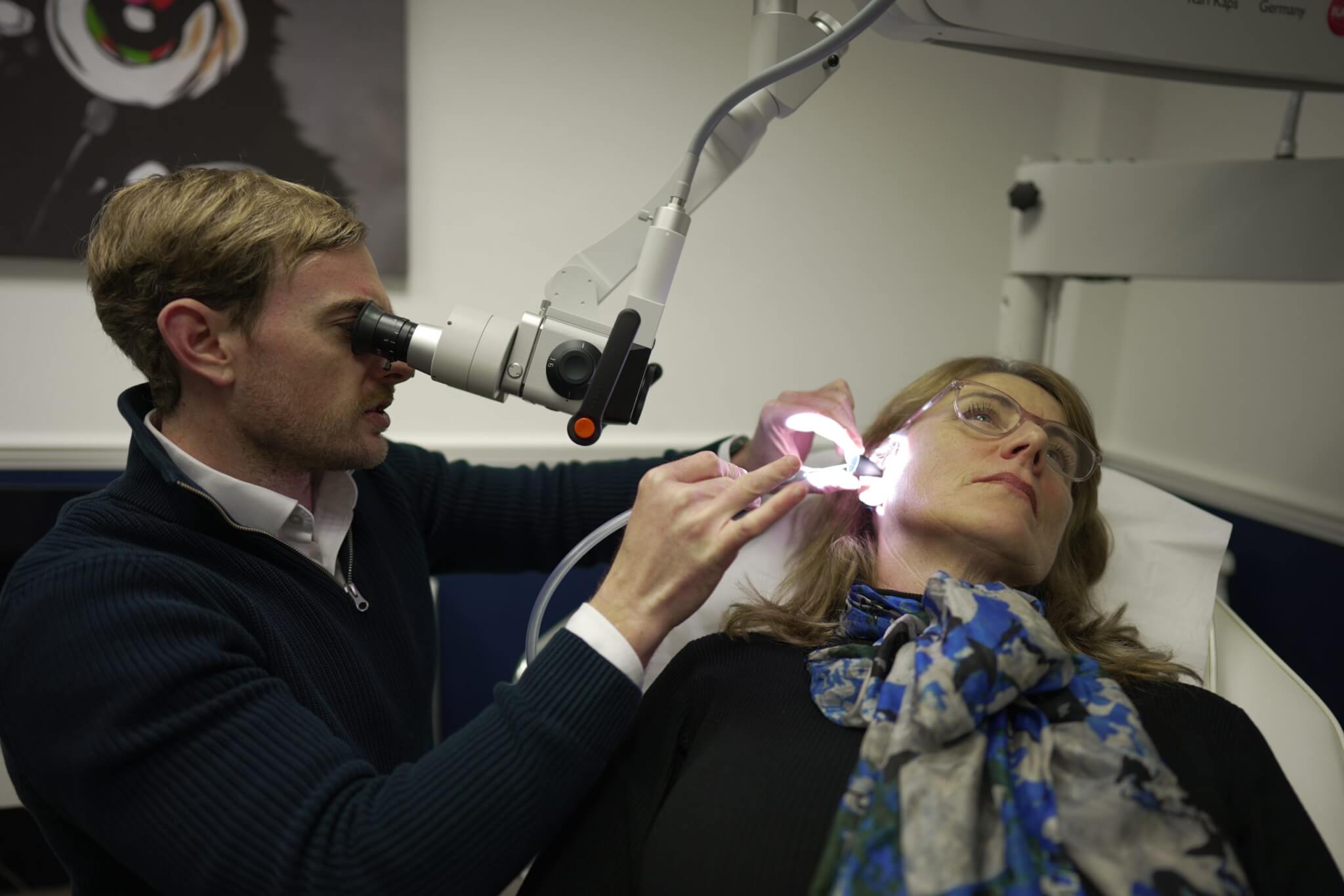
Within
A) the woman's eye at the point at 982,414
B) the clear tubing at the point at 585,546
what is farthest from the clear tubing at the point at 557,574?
the woman's eye at the point at 982,414

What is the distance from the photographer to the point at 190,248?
3.57 feet

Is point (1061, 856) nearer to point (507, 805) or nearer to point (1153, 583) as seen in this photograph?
point (507, 805)

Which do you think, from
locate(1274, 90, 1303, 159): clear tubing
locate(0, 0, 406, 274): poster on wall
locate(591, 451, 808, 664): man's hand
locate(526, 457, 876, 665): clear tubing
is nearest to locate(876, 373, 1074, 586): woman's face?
locate(526, 457, 876, 665): clear tubing

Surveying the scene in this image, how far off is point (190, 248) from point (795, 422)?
891mm

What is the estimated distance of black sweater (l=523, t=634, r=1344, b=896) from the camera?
94 cm

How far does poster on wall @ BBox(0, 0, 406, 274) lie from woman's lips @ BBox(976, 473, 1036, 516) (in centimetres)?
149

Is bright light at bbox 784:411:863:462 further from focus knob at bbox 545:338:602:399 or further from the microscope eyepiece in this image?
the microscope eyepiece

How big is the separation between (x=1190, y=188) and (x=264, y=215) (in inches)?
51.8

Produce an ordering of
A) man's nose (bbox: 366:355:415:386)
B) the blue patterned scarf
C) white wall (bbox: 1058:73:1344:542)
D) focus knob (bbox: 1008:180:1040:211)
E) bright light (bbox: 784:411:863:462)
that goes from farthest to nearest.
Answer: white wall (bbox: 1058:73:1344:542) → focus knob (bbox: 1008:180:1040:211) → bright light (bbox: 784:411:863:462) → man's nose (bbox: 366:355:415:386) → the blue patterned scarf

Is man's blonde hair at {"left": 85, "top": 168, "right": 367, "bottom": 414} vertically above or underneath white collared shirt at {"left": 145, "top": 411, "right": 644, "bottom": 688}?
above

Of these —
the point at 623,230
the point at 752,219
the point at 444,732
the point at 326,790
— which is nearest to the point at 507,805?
the point at 326,790

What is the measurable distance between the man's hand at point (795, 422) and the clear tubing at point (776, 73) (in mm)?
461

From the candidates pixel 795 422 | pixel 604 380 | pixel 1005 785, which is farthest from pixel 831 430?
pixel 1005 785

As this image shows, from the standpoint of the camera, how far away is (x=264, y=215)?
3.69 feet
